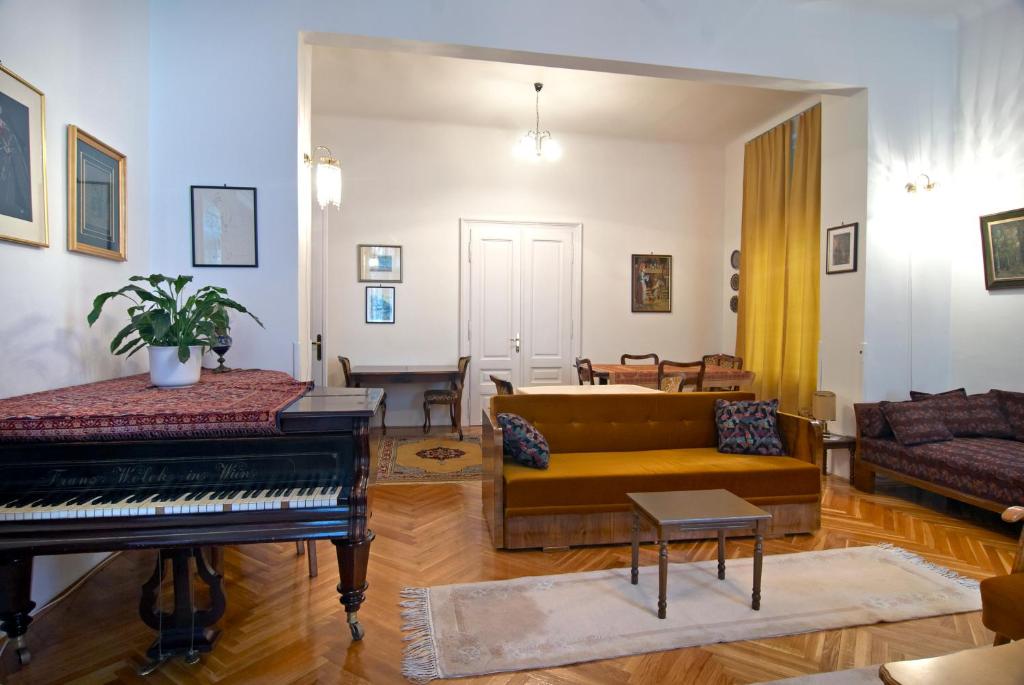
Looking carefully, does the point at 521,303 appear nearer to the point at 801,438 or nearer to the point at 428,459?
the point at 428,459

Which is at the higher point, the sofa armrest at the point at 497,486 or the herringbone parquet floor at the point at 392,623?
the sofa armrest at the point at 497,486

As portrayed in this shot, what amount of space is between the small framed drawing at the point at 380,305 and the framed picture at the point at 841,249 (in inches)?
177

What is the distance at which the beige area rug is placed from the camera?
2.21m

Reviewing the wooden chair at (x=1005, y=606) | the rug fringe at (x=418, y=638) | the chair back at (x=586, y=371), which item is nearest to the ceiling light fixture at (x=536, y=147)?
the chair back at (x=586, y=371)

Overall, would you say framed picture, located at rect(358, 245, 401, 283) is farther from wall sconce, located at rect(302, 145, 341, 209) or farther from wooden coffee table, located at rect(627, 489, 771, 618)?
wooden coffee table, located at rect(627, 489, 771, 618)

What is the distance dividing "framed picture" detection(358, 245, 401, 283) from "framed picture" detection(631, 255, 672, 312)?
9.67ft

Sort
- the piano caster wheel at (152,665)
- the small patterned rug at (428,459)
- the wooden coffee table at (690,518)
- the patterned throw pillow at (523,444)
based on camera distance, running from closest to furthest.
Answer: the piano caster wheel at (152,665) → the wooden coffee table at (690,518) → the patterned throw pillow at (523,444) → the small patterned rug at (428,459)

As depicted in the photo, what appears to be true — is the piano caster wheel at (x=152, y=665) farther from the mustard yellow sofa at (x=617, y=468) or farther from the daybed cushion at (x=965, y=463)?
the daybed cushion at (x=965, y=463)

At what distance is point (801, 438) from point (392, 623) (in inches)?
106

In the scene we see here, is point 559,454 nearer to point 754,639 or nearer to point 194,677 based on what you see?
point 754,639

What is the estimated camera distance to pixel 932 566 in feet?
9.80

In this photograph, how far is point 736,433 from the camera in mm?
3729

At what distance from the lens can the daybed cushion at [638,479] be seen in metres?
3.16

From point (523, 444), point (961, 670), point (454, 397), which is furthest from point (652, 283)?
point (961, 670)
